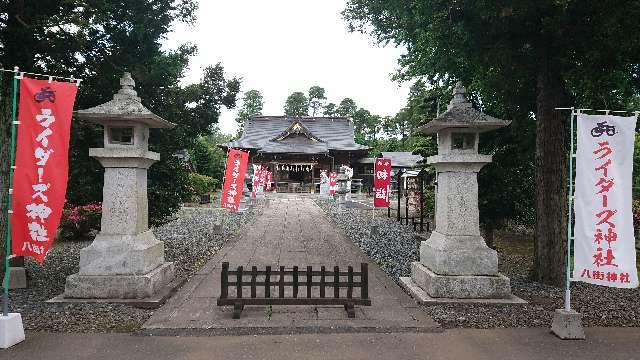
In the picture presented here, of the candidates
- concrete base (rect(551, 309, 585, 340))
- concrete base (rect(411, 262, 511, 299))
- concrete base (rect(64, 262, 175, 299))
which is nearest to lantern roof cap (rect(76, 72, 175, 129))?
concrete base (rect(64, 262, 175, 299))

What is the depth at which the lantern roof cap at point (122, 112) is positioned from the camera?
5781mm

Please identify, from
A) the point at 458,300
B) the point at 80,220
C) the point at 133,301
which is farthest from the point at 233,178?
the point at 458,300

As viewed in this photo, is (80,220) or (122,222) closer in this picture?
(122,222)

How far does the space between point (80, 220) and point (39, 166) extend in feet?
24.3

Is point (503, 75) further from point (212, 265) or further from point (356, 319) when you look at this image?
point (212, 265)

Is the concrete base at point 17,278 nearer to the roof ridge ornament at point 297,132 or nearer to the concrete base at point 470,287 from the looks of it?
the concrete base at point 470,287

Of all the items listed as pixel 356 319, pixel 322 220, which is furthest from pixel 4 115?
pixel 322 220

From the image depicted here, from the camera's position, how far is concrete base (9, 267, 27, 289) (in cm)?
624

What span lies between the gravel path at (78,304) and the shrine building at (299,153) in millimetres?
24570

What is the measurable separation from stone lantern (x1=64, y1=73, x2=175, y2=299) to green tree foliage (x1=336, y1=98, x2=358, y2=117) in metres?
62.2

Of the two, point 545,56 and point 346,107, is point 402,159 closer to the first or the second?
point 346,107

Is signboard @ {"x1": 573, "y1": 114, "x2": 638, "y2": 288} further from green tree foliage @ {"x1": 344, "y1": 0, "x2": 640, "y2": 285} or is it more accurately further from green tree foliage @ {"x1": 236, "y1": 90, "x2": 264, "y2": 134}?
green tree foliage @ {"x1": 236, "y1": 90, "x2": 264, "y2": 134}

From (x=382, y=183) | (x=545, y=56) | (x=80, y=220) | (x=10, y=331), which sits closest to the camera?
(x=10, y=331)

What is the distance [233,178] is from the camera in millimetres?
12695
